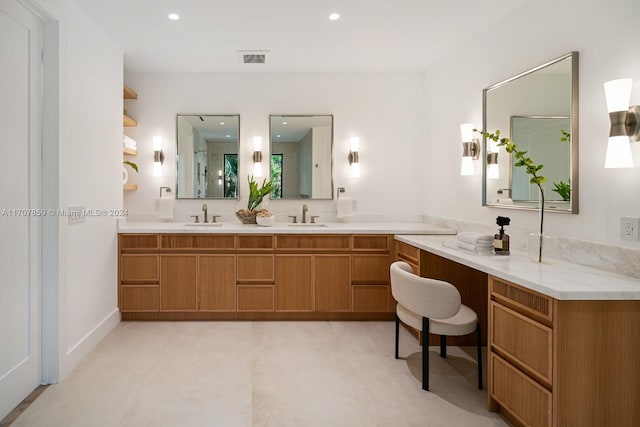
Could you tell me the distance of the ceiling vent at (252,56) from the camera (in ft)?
11.9

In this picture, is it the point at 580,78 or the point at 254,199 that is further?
the point at 254,199

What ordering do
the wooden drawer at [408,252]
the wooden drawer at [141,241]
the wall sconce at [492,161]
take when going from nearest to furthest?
the wall sconce at [492,161] → the wooden drawer at [408,252] → the wooden drawer at [141,241]

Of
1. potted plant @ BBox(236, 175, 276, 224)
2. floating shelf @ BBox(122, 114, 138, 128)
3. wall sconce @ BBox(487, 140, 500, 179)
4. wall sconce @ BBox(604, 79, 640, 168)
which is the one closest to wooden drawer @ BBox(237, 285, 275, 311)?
potted plant @ BBox(236, 175, 276, 224)

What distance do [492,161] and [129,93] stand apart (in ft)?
11.1

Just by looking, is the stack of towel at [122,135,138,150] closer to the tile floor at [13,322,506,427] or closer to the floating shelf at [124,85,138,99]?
the floating shelf at [124,85,138,99]

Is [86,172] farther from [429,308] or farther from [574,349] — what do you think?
[574,349]

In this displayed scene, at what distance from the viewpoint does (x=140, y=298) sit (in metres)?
3.58

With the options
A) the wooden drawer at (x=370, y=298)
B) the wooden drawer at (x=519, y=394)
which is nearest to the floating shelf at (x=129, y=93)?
the wooden drawer at (x=370, y=298)

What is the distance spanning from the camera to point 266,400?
2234 mm

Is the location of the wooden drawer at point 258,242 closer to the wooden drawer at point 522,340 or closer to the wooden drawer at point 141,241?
the wooden drawer at point 141,241

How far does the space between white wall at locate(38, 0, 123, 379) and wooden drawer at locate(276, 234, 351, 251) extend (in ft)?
4.79

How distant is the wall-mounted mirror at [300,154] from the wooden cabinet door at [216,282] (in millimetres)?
991

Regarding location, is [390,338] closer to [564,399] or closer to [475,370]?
[475,370]

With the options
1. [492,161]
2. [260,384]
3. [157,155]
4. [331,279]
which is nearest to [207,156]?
[157,155]
